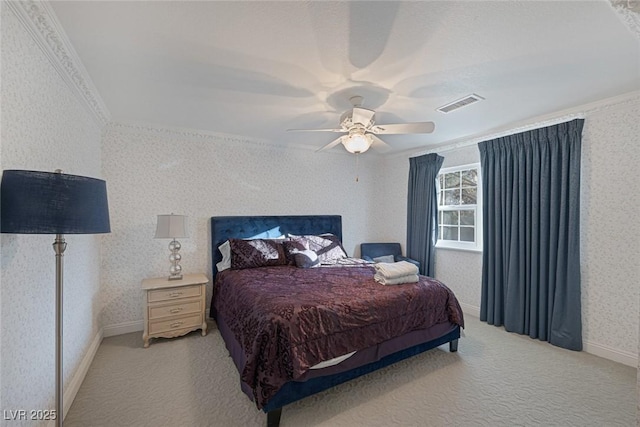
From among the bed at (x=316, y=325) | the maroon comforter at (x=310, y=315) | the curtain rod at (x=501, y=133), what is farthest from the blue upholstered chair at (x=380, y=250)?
the maroon comforter at (x=310, y=315)

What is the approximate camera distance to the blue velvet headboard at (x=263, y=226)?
3684 millimetres

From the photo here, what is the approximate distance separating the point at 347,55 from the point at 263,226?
2.68 metres

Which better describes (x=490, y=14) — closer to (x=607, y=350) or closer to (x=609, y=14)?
(x=609, y=14)

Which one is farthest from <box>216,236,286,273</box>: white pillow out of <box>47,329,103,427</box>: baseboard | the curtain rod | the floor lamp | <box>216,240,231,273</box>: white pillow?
the curtain rod

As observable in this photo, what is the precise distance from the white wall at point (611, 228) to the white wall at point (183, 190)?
330 centimetres

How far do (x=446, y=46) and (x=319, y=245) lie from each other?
2783 mm

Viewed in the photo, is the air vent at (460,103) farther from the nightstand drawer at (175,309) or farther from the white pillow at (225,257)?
the nightstand drawer at (175,309)

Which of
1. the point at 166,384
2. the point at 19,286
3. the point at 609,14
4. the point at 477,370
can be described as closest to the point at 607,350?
the point at 477,370

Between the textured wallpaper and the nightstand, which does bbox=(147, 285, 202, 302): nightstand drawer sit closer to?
the nightstand

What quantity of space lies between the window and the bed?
1.66 m

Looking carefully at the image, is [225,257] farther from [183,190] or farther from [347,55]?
[347,55]

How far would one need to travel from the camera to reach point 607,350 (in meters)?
2.67

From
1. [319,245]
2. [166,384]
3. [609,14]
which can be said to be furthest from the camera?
[319,245]

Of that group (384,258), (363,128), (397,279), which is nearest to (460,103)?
(363,128)
